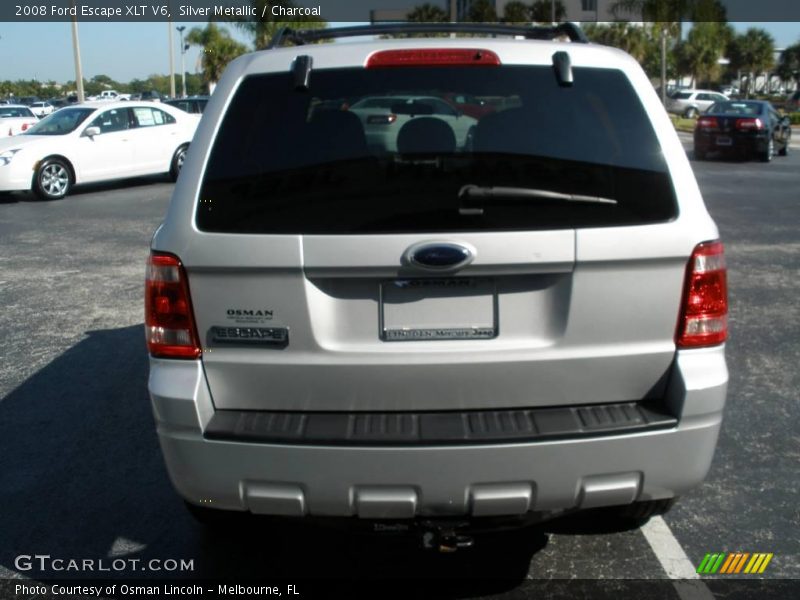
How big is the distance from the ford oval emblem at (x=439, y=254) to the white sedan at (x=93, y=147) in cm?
1395

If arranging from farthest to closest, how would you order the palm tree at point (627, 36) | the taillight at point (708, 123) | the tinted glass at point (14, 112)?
the palm tree at point (627, 36) → the tinted glass at point (14, 112) → the taillight at point (708, 123)

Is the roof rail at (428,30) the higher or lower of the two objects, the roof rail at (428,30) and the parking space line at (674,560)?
the higher

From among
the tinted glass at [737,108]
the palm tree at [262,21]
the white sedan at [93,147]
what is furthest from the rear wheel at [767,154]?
the palm tree at [262,21]

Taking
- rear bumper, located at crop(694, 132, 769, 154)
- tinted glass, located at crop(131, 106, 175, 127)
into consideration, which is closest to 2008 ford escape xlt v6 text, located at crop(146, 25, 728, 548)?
tinted glass, located at crop(131, 106, 175, 127)

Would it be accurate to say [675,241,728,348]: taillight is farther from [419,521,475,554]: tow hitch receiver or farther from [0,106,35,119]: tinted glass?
[0,106,35,119]: tinted glass

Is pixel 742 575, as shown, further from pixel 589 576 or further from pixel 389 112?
pixel 389 112

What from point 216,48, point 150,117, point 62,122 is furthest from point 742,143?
point 216,48

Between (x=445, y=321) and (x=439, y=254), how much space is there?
23 centimetres

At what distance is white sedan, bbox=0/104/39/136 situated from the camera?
933 inches

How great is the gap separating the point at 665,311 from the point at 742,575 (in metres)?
1.25

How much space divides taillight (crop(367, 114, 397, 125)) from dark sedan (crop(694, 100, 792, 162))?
1971cm

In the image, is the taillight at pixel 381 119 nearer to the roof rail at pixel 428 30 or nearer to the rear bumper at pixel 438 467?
the roof rail at pixel 428 30

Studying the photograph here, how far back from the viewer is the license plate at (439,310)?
2945 millimetres

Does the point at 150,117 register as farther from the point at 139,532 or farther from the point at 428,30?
the point at 139,532
